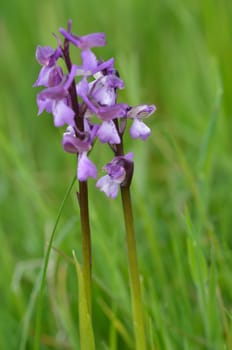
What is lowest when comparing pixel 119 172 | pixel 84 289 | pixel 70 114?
pixel 84 289

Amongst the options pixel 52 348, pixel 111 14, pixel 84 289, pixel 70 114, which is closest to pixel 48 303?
pixel 52 348

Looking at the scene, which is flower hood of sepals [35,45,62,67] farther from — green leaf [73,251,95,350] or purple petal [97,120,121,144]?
green leaf [73,251,95,350]

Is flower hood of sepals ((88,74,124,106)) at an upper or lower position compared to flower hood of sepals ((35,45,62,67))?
lower

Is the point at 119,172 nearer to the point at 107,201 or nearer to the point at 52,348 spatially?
the point at 52,348

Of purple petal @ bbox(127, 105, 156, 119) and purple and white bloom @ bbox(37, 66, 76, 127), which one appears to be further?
purple petal @ bbox(127, 105, 156, 119)

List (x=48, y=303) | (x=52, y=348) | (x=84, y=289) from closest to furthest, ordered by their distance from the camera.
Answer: (x=84, y=289) → (x=52, y=348) → (x=48, y=303)

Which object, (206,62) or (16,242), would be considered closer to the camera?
(16,242)

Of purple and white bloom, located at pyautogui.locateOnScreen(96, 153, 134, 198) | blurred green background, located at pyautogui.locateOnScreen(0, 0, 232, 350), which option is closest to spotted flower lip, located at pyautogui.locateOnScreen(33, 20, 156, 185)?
purple and white bloom, located at pyautogui.locateOnScreen(96, 153, 134, 198)

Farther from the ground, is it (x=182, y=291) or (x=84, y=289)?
(x=84, y=289)
